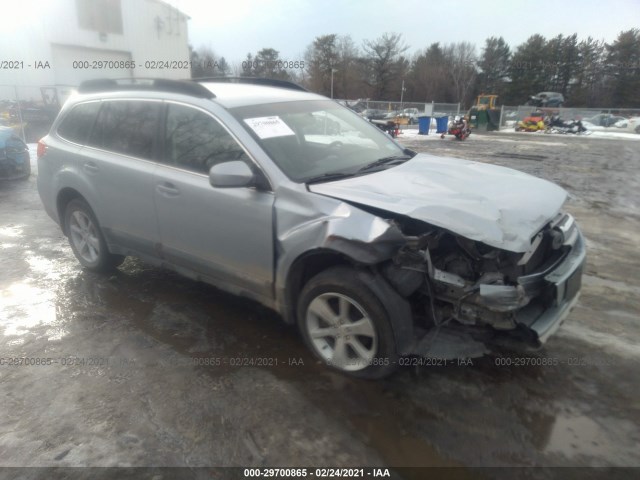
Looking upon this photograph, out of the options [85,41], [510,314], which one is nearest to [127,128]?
[510,314]

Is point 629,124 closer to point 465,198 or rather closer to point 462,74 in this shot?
point 465,198

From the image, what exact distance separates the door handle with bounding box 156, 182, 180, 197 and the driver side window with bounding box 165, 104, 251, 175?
0.17m

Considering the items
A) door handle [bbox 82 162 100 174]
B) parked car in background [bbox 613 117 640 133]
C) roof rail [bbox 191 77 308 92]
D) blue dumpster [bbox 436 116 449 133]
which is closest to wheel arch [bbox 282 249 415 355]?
roof rail [bbox 191 77 308 92]

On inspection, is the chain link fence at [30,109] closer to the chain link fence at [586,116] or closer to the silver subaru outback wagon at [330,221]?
the silver subaru outback wagon at [330,221]

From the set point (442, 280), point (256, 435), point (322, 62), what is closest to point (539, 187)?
point (442, 280)

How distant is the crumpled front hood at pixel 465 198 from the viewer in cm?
254

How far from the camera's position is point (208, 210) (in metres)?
3.29

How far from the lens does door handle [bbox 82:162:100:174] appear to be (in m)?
4.11

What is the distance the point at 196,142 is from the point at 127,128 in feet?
3.04

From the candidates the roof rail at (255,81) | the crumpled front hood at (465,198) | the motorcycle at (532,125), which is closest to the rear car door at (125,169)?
the roof rail at (255,81)

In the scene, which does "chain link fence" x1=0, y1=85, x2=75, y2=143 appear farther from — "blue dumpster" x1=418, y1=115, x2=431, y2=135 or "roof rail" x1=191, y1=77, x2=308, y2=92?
"blue dumpster" x1=418, y1=115, x2=431, y2=135

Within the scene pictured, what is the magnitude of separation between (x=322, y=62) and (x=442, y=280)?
58470mm

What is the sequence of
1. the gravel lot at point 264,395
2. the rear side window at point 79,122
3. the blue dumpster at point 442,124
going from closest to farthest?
the gravel lot at point 264,395 < the rear side window at point 79,122 < the blue dumpster at point 442,124

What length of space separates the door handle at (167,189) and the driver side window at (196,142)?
17 centimetres
